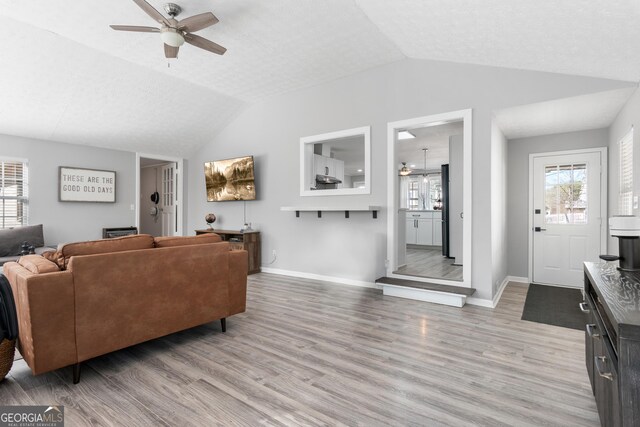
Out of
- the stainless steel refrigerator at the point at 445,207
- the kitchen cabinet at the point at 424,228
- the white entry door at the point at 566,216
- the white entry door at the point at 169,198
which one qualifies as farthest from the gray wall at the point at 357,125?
the kitchen cabinet at the point at 424,228

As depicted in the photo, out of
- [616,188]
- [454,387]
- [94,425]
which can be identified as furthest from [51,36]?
[616,188]

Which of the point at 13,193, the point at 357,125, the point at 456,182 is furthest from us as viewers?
the point at 456,182

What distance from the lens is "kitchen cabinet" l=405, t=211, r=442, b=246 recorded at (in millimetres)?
8688

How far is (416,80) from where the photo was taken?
430 cm

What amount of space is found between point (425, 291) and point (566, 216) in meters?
2.54

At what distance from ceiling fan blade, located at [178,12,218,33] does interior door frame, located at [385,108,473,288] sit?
8.30 feet

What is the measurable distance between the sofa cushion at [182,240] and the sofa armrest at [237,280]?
0.23m

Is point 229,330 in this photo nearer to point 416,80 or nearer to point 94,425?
point 94,425

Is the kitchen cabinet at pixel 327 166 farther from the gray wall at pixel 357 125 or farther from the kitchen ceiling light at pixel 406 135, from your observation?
the kitchen ceiling light at pixel 406 135

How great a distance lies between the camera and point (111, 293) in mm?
2219

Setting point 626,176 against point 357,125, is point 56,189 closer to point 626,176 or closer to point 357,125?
point 357,125

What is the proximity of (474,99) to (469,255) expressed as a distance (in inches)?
73.2

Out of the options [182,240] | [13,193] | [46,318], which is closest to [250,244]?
[182,240]

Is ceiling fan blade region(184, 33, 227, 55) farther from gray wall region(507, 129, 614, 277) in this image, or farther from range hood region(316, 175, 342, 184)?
gray wall region(507, 129, 614, 277)
